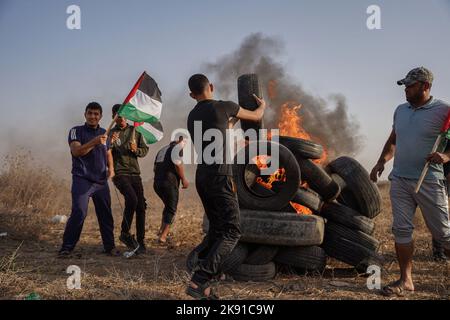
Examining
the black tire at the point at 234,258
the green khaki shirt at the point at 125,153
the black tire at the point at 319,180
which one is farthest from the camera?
the green khaki shirt at the point at 125,153

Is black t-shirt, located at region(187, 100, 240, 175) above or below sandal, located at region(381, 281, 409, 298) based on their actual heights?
above

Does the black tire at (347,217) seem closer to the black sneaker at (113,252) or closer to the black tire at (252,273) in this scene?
the black tire at (252,273)

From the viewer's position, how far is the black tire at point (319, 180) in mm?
5766

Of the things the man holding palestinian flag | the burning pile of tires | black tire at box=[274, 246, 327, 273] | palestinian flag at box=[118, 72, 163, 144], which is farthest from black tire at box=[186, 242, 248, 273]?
palestinian flag at box=[118, 72, 163, 144]

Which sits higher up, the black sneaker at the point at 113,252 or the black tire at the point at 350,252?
the black tire at the point at 350,252

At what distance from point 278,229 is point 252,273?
618 millimetres

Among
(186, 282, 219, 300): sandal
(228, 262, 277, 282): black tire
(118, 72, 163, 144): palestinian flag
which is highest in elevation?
(118, 72, 163, 144): palestinian flag

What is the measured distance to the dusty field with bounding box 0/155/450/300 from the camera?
175 inches

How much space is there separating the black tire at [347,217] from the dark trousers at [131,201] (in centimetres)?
308

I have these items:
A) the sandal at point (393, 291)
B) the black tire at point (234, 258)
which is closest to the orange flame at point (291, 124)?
the black tire at point (234, 258)

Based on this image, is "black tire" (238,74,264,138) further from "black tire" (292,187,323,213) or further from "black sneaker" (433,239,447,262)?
"black sneaker" (433,239,447,262)

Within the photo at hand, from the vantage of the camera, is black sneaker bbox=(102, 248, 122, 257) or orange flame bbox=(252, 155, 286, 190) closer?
orange flame bbox=(252, 155, 286, 190)

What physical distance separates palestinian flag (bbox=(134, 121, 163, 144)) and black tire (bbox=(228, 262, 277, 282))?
Result: 348cm

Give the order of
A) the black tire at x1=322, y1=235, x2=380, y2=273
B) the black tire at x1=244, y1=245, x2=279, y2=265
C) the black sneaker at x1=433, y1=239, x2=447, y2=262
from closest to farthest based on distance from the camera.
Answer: the black tire at x1=244, y1=245, x2=279, y2=265
the black tire at x1=322, y1=235, x2=380, y2=273
the black sneaker at x1=433, y1=239, x2=447, y2=262
